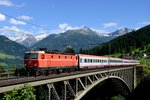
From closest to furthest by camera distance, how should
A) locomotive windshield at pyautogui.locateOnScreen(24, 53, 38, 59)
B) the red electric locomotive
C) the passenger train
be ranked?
the red electric locomotive
the passenger train
locomotive windshield at pyautogui.locateOnScreen(24, 53, 38, 59)

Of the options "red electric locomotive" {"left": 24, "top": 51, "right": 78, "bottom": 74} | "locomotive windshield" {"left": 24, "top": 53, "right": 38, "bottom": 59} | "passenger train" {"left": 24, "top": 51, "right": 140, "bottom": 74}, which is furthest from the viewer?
Result: "locomotive windshield" {"left": 24, "top": 53, "right": 38, "bottom": 59}

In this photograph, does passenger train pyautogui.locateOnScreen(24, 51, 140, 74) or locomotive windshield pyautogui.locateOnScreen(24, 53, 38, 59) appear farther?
locomotive windshield pyautogui.locateOnScreen(24, 53, 38, 59)

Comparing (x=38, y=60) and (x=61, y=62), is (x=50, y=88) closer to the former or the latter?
(x=38, y=60)

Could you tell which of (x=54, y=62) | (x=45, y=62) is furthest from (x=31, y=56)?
(x=54, y=62)

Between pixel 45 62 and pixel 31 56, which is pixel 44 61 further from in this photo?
pixel 31 56

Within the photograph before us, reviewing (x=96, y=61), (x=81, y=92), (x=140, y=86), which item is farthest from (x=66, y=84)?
(x=140, y=86)

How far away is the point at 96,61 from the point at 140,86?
48.0 meters

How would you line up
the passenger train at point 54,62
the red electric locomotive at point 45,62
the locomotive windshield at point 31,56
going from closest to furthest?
1. the red electric locomotive at point 45,62
2. the passenger train at point 54,62
3. the locomotive windshield at point 31,56

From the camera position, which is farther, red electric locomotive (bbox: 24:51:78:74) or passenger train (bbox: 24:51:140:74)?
passenger train (bbox: 24:51:140:74)

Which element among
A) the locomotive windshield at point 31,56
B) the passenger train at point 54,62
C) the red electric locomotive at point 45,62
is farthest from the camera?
the locomotive windshield at point 31,56

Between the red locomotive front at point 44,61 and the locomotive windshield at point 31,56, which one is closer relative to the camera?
the red locomotive front at point 44,61

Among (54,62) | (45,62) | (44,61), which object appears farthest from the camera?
(54,62)

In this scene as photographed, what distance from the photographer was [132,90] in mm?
108250

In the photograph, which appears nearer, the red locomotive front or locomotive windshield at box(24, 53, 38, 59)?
the red locomotive front
